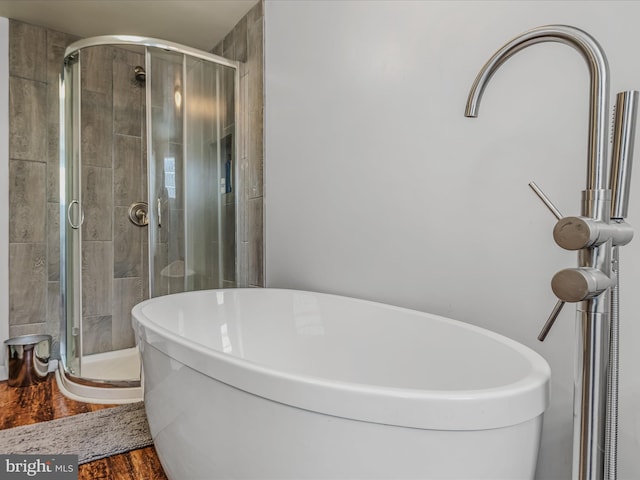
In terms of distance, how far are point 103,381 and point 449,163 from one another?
1959mm

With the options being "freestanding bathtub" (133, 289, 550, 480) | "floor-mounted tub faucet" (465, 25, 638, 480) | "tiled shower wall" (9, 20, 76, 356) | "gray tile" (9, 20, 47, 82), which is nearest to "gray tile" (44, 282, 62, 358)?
"tiled shower wall" (9, 20, 76, 356)

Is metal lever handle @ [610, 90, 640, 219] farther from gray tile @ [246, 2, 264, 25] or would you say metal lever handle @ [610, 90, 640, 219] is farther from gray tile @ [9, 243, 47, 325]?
gray tile @ [9, 243, 47, 325]

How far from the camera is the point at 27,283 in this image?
2594mm

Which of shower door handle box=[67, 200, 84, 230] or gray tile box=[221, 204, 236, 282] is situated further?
gray tile box=[221, 204, 236, 282]

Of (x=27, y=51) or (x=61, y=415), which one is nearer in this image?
(x=61, y=415)

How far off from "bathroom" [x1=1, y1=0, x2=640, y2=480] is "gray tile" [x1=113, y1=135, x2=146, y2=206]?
1008 mm

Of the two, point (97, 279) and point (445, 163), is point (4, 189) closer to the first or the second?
point (97, 279)

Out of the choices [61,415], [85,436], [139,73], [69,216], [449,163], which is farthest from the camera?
[139,73]

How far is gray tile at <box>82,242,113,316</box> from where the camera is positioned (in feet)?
7.98

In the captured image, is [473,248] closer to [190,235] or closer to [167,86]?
[190,235]

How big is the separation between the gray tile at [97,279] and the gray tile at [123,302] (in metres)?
0.04

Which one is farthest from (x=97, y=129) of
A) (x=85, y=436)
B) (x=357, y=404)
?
(x=357, y=404)

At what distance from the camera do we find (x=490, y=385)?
1.01 metres

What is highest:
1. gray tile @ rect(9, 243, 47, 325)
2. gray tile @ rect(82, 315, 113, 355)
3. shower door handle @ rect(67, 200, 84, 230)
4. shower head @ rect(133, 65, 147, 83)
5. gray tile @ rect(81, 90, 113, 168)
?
shower head @ rect(133, 65, 147, 83)
